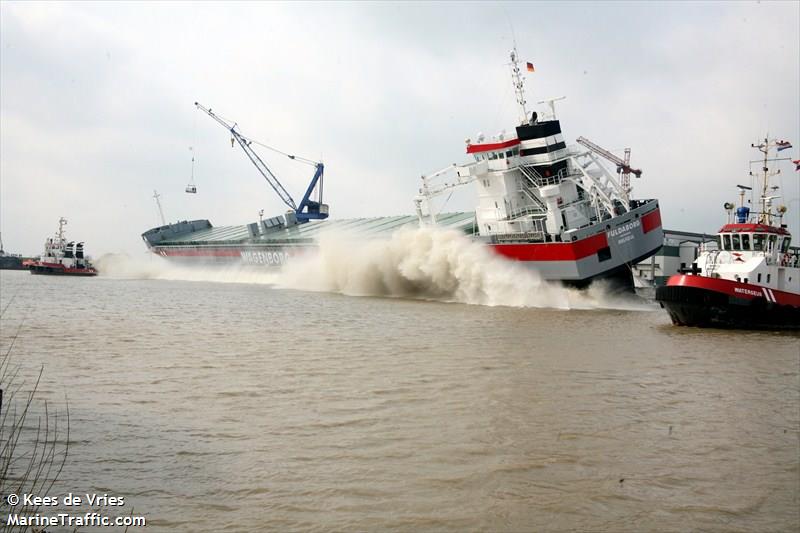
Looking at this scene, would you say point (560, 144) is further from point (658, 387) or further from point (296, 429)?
point (296, 429)

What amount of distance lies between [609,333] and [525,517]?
1328 cm

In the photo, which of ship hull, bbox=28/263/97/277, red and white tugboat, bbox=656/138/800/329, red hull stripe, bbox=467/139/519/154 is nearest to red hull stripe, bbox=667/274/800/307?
red and white tugboat, bbox=656/138/800/329

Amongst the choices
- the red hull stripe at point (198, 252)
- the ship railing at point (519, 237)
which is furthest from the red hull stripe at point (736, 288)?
the red hull stripe at point (198, 252)

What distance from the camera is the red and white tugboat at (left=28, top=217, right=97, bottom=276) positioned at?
67.6 metres

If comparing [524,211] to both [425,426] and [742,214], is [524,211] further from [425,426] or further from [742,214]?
[425,426]

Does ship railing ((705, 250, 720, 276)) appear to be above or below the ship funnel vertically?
below

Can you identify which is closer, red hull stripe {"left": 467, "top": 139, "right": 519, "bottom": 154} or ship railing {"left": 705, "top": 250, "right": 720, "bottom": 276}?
ship railing {"left": 705, "top": 250, "right": 720, "bottom": 276}

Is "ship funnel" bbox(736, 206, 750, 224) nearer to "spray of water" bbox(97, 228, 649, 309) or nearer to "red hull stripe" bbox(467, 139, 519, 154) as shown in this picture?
"spray of water" bbox(97, 228, 649, 309)

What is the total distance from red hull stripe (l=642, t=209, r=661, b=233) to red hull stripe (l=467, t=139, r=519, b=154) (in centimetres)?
682

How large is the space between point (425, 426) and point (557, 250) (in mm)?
19319

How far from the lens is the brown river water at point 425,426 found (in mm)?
6219

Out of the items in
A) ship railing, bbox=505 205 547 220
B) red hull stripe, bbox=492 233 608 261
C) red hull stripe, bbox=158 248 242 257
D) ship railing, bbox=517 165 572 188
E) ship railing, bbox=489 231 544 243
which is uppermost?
ship railing, bbox=517 165 572 188

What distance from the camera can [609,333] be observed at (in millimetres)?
18453

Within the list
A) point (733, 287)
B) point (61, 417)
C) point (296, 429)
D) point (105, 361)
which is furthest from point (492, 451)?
point (733, 287)
